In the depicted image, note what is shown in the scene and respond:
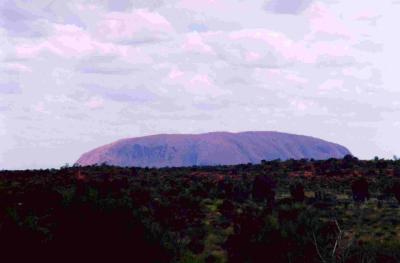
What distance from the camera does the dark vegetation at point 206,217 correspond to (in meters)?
25.6

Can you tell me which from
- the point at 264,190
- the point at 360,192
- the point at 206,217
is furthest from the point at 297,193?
the point at 206,217

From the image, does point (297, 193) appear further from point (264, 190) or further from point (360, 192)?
point (360, 192)

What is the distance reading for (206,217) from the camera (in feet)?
161

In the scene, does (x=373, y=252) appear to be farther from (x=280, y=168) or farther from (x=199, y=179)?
(x=280, y=168)

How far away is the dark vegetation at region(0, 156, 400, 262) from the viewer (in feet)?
84.1

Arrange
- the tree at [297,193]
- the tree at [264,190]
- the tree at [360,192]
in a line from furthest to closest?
1. the tree at [360,192]
2. the tree at [264,190]
3. the tree at [297,193]

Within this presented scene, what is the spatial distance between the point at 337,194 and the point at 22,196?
1170 inches

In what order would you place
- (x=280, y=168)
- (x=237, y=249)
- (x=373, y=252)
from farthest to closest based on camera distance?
(x=280, y=168)
(x=237, y=249)
(x=373, y=252)

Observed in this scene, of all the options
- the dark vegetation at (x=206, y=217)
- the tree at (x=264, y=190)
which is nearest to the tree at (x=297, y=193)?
the dark vegetation at (x=206, y=217)

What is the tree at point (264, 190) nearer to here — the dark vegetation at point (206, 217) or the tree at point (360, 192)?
the dark vegetation at point (206, 217)

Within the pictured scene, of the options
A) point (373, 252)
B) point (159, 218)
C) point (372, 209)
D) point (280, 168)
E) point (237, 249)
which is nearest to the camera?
point (373, 252)

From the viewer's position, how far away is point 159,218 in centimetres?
4534

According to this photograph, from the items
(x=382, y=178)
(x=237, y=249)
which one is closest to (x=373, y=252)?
(x=237, y=249)

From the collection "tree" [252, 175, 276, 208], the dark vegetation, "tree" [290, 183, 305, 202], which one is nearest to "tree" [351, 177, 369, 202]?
the dark vegetation
